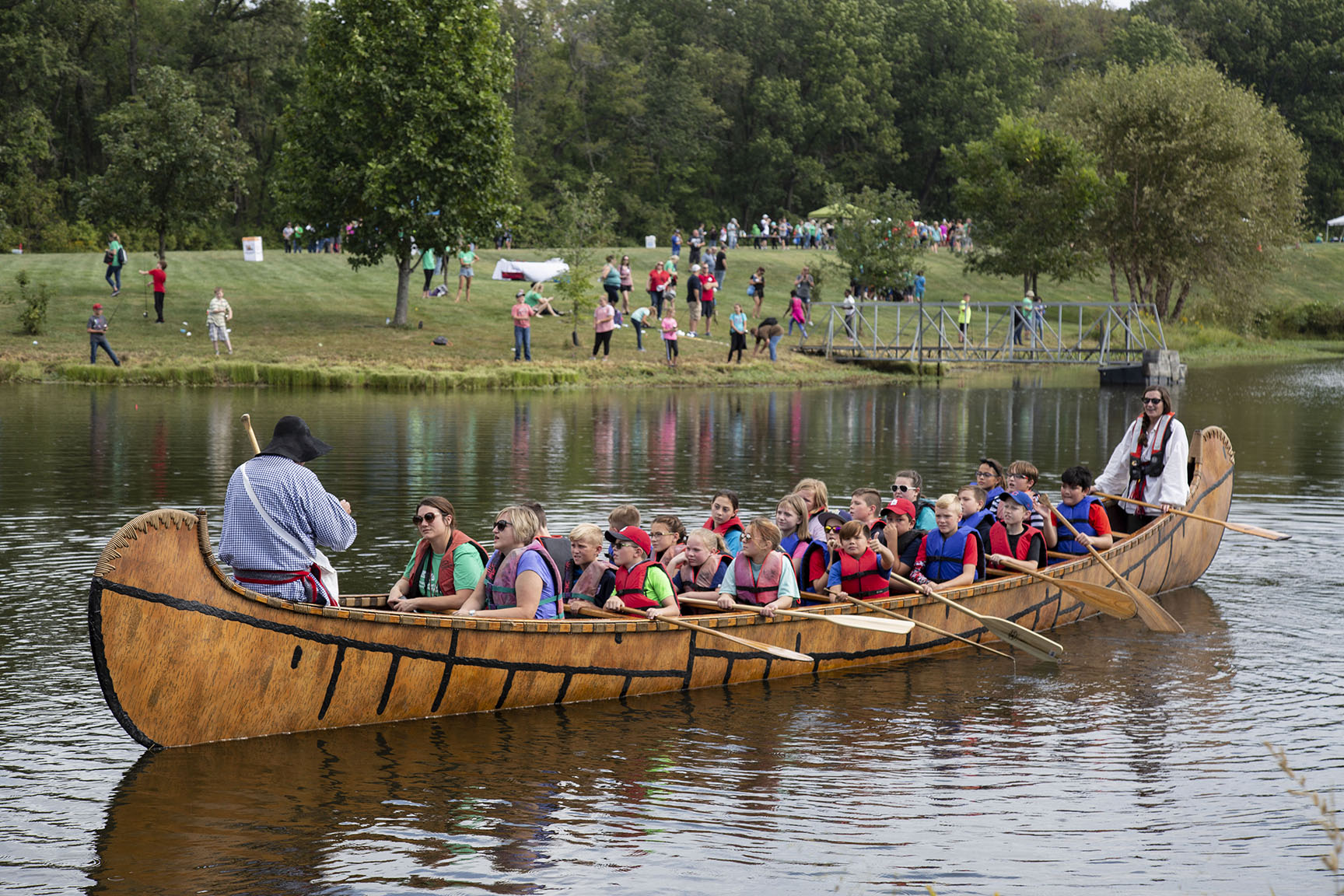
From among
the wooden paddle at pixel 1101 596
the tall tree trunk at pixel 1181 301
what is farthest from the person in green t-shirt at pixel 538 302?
the wooden paddle at pixel 1101 596

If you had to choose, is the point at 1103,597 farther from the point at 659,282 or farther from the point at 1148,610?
the point at 659,282

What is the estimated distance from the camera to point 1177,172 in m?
50.6

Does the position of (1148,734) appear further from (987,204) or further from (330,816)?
(987,204)

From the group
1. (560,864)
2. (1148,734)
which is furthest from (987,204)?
(560,864)

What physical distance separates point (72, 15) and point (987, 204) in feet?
139

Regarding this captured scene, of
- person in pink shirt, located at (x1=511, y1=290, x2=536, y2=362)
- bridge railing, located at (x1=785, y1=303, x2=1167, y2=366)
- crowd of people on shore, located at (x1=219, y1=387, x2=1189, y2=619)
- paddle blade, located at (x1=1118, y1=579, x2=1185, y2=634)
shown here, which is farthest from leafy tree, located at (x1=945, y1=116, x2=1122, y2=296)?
paddle blade, located at (x1=1118, y1=579, x2=1185, y2=634)

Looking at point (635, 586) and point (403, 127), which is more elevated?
point (403, 127)

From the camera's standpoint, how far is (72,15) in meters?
63.6

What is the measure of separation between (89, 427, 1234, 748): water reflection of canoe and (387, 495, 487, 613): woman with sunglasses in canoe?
0.78m

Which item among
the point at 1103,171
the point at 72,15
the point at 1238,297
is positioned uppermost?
the point at 72,15

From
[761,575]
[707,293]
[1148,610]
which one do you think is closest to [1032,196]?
[707,293]

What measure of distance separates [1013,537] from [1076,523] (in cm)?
123

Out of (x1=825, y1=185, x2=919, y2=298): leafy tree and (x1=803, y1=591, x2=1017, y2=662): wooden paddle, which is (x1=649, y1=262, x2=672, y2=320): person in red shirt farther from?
(x1=803, y1=591, x2=1017, y2=662): wooden paddle

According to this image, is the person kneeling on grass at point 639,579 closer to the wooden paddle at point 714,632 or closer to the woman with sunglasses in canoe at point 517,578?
the wooden paddle at point 714,632
